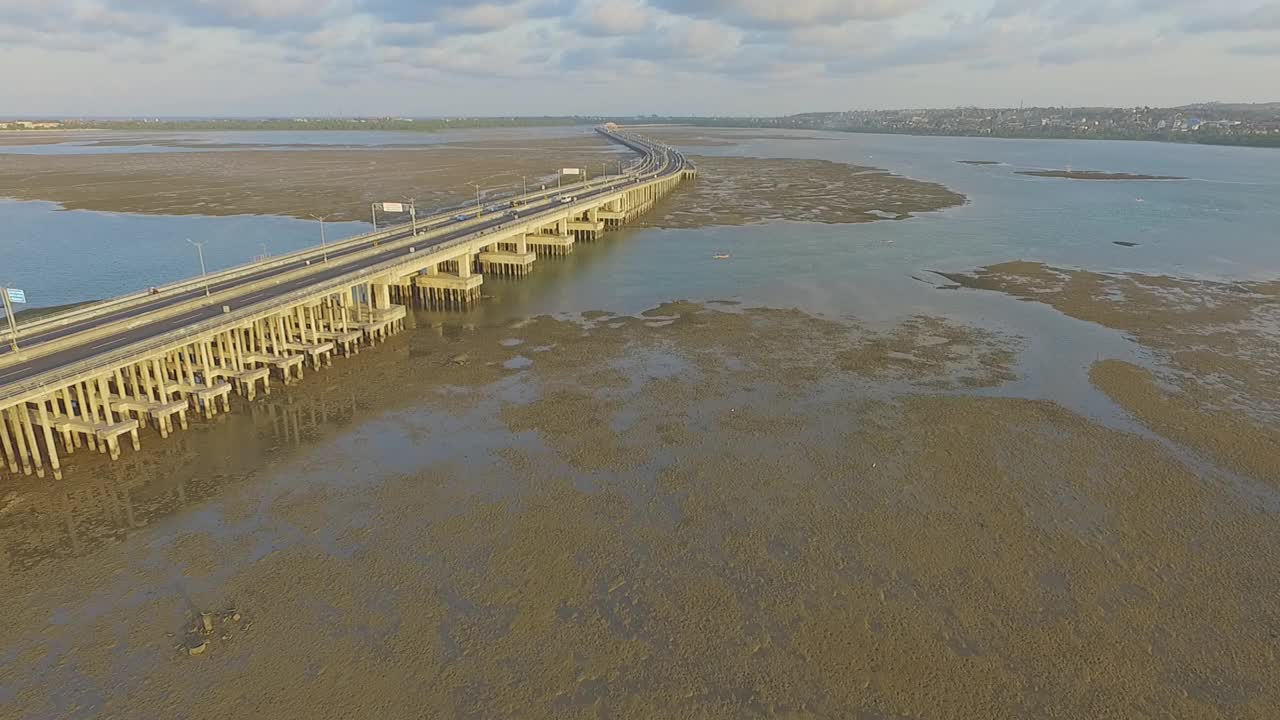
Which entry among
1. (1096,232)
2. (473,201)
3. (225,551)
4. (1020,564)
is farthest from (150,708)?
(1096,232)

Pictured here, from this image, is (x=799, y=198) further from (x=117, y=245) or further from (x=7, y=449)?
(x=7, y=449)

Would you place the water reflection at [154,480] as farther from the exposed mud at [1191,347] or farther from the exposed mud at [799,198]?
the exposed mud at [799,198]

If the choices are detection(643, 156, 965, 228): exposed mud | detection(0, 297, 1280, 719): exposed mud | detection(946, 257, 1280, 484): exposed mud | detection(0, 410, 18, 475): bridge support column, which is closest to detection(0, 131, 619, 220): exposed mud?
detection(643, 156, 965, 228): exposed mud

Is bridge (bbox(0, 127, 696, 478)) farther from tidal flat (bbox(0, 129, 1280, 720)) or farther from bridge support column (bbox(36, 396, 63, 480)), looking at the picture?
tidal flat (bbox(0, 129, 1280, 720))

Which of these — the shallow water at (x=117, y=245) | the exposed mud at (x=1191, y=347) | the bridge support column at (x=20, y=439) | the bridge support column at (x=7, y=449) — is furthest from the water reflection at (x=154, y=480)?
the exposed mud at (x=1191, y=347)

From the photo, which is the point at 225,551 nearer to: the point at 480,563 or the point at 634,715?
the point at 480,563

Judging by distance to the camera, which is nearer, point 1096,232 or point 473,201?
point 1096,232
